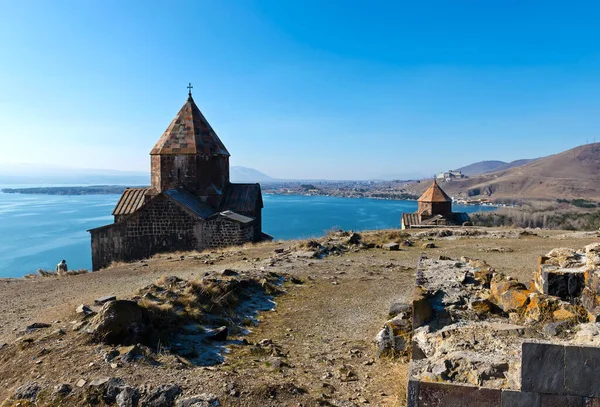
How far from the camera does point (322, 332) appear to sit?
4.94m

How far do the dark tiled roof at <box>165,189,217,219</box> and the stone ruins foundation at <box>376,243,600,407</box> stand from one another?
9.88 m

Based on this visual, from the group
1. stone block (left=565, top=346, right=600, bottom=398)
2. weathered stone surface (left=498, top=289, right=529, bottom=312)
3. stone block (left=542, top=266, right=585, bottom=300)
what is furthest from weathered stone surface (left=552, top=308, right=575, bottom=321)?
Result: stone block (left=565, top=346, right=600, bottom=398)

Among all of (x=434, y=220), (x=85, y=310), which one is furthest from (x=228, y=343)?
(x=434, y=220)

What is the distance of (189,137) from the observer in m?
14.9

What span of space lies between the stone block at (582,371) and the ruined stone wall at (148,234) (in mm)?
12123

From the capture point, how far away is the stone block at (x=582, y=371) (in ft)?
7.55

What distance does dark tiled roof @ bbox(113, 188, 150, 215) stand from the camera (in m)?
14.4

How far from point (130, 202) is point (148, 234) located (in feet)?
6.80

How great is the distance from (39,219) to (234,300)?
63.1 metres

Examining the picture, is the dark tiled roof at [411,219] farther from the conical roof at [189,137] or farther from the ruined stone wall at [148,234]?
the ruined stone wall at [148,234]

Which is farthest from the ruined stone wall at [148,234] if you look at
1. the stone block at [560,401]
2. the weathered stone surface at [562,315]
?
the stone block at [560,401]

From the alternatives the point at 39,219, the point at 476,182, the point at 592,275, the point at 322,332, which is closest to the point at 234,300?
the point at 322,332

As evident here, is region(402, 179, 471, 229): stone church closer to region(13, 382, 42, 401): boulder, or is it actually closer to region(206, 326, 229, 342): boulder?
region(206, 326, 229, 342): boulder

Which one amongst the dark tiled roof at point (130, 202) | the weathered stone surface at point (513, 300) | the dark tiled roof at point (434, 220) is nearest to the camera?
the weathered stone surface at point (513, 300)
